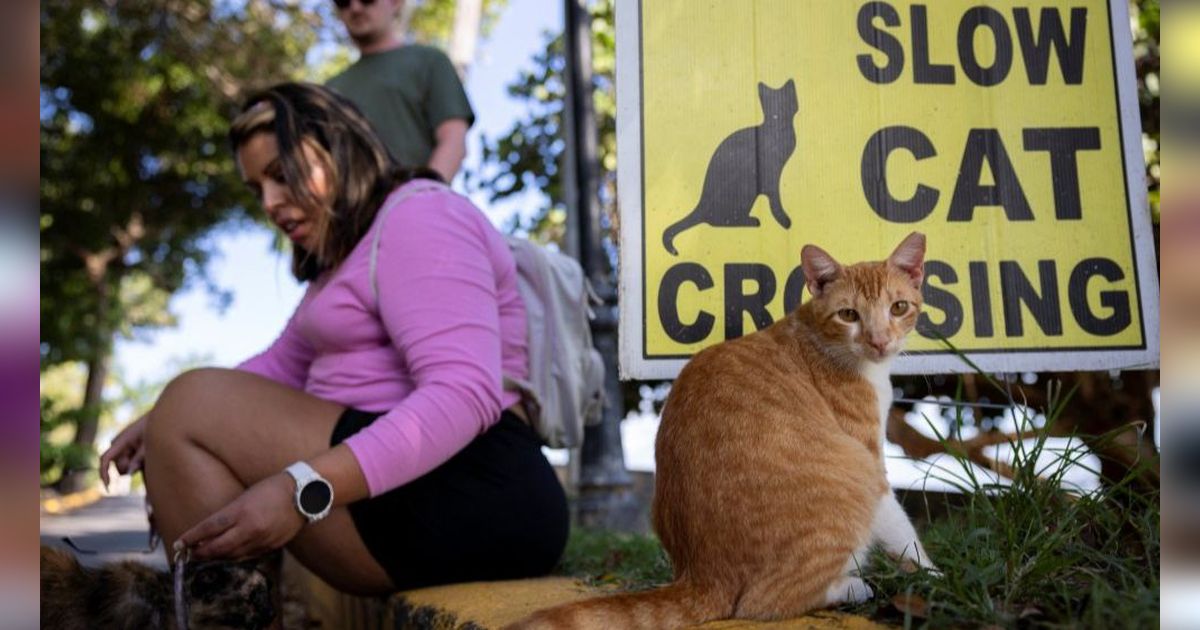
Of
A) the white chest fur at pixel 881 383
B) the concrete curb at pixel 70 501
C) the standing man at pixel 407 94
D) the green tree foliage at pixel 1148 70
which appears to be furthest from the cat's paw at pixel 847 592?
the concrete curb at pixel 70 501

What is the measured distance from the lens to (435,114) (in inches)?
170

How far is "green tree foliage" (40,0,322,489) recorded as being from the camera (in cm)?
1412

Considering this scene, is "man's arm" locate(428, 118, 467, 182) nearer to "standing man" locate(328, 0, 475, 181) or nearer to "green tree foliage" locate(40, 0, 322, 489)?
"standing man" locate(328, 0, 475, 181)

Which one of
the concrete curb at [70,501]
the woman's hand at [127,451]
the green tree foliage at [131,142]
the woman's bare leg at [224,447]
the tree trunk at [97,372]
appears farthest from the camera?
the tree trunk at [97,372]

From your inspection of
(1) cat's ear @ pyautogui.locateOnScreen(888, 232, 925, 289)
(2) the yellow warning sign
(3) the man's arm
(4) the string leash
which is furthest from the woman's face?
(1) cat's ear @ pyautogui.locateOnScreen(888, 232, 925, 289)

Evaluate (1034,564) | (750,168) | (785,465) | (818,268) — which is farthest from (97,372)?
(1034,564)

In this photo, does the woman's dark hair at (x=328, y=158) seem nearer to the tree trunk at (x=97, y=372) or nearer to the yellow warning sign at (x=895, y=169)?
the yellow warning sign at (x=895, y=169)

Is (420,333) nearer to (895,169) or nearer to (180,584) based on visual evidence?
(180,584)

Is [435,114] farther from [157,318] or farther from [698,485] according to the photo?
[157,318]

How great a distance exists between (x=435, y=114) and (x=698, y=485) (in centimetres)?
284

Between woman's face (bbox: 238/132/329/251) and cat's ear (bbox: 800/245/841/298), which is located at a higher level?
woman's face (bbox: 238/132/329/251)

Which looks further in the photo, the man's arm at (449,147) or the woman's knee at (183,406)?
the man's arm at (449,147)

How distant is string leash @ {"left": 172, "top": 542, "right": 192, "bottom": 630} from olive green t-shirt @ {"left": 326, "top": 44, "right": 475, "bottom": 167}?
2.38m

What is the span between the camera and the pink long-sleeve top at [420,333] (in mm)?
2385
